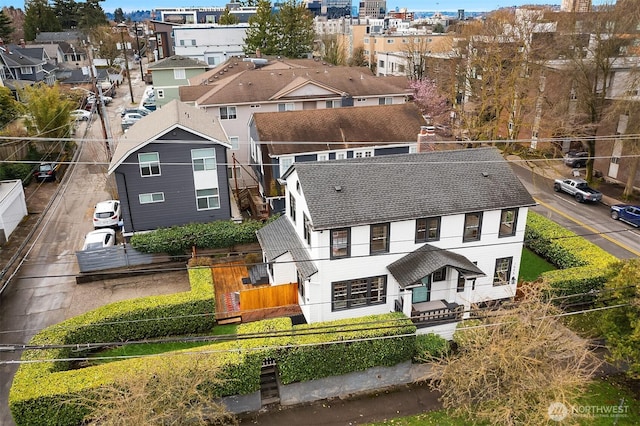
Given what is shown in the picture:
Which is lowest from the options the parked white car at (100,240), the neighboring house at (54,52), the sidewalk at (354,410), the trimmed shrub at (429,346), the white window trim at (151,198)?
the sidewalk at (354,410)

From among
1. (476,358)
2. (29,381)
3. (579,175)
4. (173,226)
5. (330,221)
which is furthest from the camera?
(579,175)

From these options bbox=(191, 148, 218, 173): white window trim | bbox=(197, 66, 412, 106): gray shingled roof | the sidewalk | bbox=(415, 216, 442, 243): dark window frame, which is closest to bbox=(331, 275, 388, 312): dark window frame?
bbox=(415, 216, 442, 243): dark window frame

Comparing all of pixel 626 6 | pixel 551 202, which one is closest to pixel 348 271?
pixel 551 202

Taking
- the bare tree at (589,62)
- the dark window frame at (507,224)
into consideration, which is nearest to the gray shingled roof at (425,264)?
the dark window frame at (507,224)

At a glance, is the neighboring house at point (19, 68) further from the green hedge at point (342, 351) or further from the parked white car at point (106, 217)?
the green hedge at point (342, 351)

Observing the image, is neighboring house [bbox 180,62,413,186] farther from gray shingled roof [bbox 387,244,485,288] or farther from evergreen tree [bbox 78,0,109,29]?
evergreen tree [bbox 78,0,109,29]

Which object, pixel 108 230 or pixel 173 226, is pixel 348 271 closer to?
pixel 173 226
